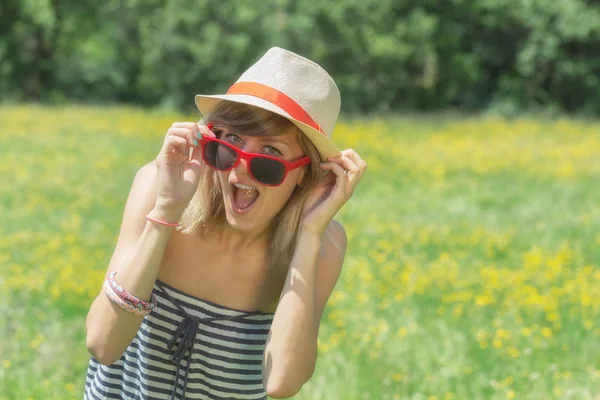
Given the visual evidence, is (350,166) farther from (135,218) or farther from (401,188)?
(401,188)

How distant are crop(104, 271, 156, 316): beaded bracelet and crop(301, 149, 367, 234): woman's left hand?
53 centimetres

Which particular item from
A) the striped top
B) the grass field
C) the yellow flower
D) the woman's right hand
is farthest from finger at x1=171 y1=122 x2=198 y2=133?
the yellow flower

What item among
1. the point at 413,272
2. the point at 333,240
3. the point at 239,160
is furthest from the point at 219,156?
the point at 413,272

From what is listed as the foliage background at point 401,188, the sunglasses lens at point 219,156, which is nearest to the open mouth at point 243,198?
the sunglasses lens at point 219,156

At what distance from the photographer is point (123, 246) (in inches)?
98.8

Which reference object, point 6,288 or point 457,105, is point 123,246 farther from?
point 457,105

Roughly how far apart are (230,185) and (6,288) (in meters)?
3.95

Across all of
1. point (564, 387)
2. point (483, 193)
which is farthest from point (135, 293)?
point (483, 193)

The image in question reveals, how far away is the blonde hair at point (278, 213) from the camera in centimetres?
250

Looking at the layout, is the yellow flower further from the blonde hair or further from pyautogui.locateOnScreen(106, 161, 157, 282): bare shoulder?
pyautogui.locateOnScreen(106, 161, 157, 282): bare shoulder

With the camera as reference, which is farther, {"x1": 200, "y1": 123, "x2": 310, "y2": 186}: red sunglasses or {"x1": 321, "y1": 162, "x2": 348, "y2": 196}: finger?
{"x1": 321, "y1": 162, "x2": 348, "y2": 196}: finger

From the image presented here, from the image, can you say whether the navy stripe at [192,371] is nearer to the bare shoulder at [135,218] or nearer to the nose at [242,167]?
the bare shoulder at [135,218]

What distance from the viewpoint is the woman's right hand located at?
2353mm

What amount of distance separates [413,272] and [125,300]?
15.6ft
